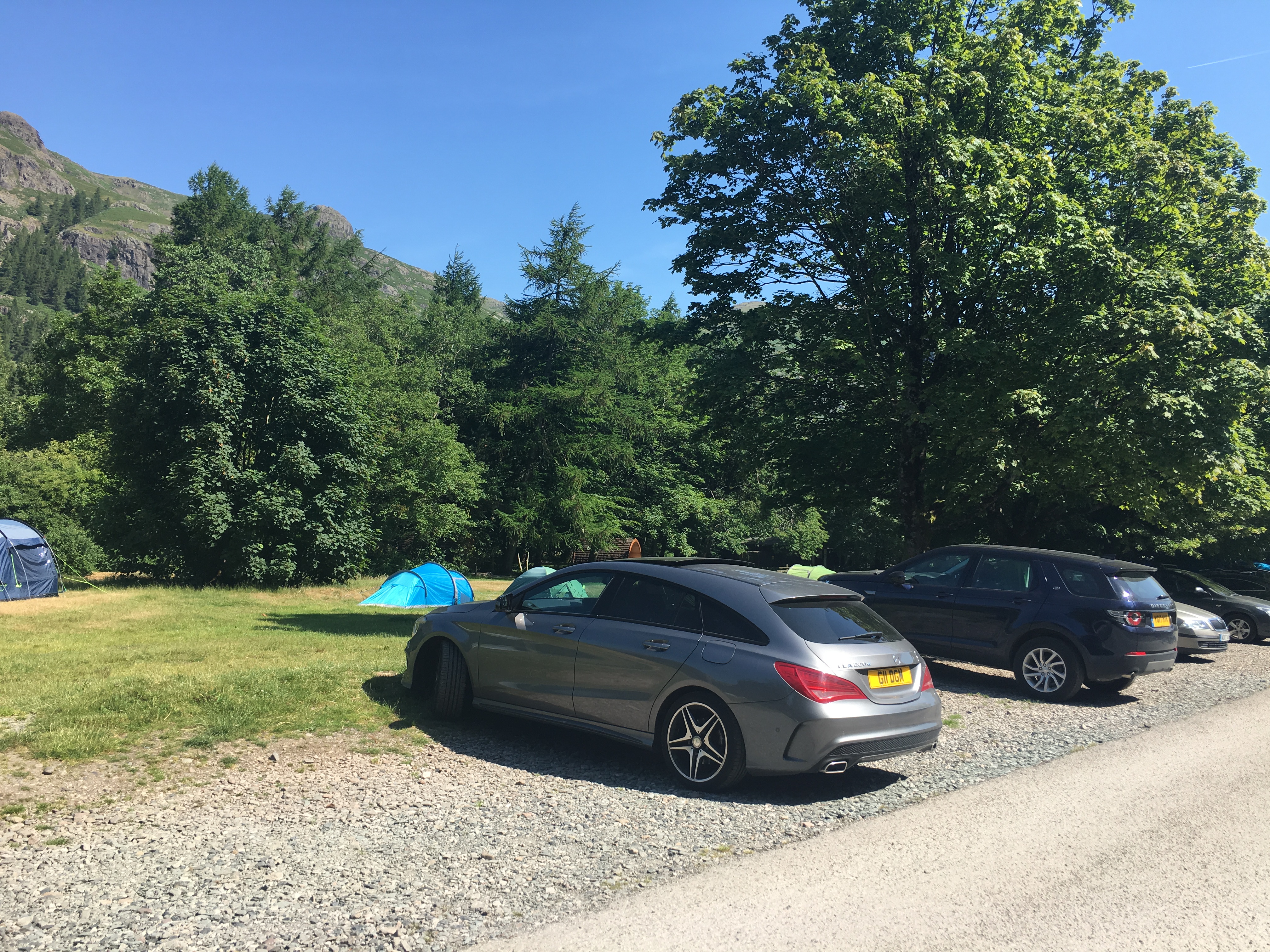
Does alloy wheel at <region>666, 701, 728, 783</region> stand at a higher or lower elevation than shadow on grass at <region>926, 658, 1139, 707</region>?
higher

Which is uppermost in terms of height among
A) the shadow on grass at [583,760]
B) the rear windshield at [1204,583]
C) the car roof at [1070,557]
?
the car roof at [1070,557]

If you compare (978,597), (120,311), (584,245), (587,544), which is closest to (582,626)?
(978,597)

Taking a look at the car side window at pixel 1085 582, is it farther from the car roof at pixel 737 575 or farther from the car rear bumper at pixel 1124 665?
the car roof at pixel 737 575

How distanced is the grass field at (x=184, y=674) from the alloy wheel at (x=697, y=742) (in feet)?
9.05

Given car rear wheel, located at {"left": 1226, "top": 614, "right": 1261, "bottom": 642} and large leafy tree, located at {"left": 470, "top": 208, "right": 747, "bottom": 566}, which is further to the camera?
large leafy tree, located at {"left": 470, "top": 208, "right": 747, "bottom": 566}

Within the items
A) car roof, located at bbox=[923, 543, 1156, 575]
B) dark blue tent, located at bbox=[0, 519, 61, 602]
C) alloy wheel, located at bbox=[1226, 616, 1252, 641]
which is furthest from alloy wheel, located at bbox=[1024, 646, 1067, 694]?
dark blue tent, located at bbox=[0, 519, 61, 602]

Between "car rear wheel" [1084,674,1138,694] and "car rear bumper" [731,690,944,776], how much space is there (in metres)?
6.11

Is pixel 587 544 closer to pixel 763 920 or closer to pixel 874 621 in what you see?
pixel 874 621

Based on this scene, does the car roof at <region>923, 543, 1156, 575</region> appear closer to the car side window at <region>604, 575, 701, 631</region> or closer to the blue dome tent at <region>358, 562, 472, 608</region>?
the car side window at <region>604, 575, 701, 631</region>

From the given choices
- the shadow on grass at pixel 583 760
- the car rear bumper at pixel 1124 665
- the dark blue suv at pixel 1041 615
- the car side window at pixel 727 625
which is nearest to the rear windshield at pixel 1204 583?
the dark blue suv at pixel 1041 615

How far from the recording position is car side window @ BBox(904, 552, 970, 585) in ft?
35.9

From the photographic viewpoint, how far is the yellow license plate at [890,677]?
595cm

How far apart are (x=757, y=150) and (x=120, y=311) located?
38544 mm

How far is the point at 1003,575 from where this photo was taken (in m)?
10.5
